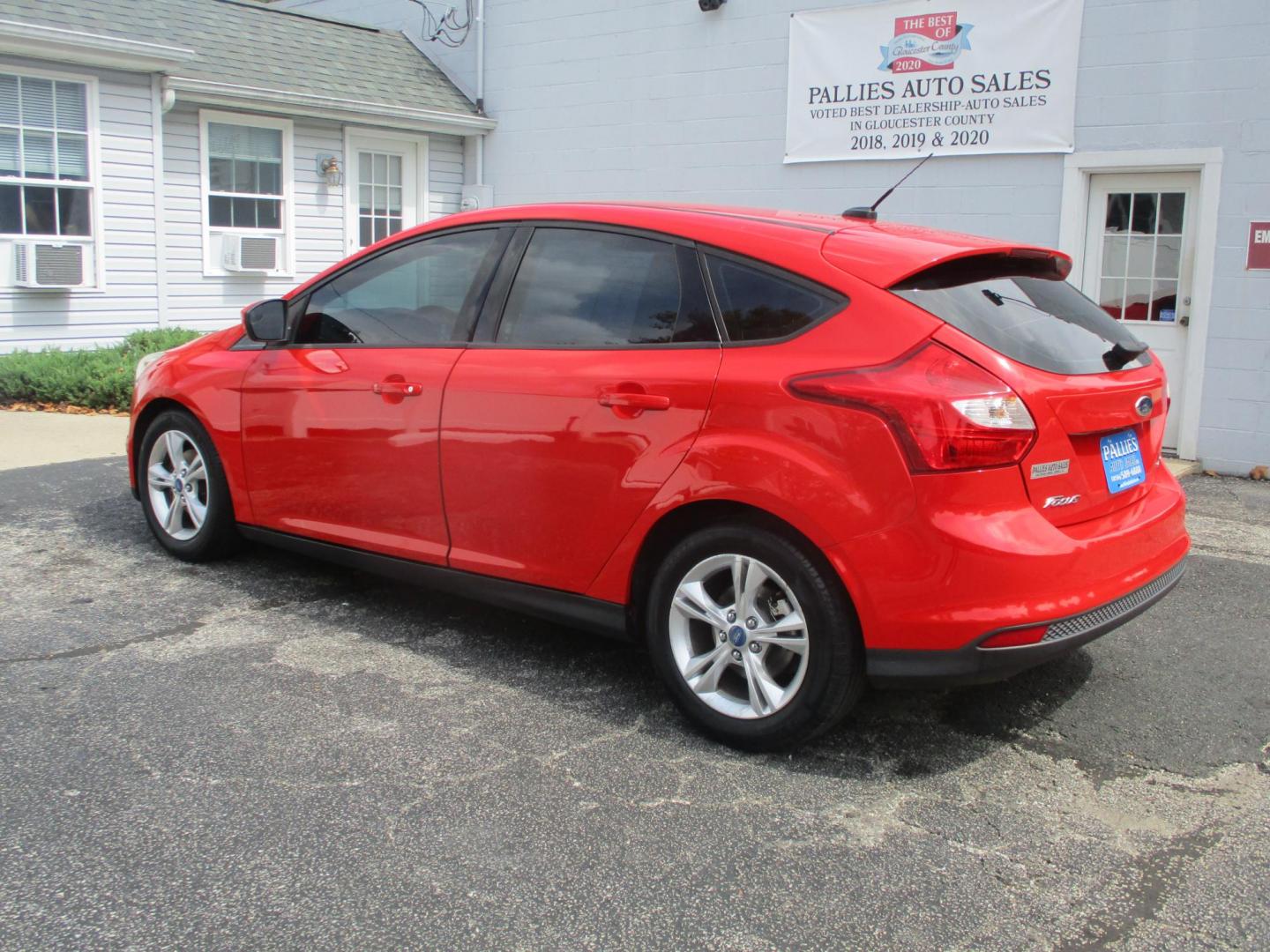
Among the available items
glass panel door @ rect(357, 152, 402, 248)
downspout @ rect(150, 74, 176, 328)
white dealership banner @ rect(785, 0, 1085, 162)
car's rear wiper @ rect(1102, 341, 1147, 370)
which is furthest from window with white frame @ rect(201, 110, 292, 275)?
car's rear wiper @ rect(1102, 341, 1147, 370)

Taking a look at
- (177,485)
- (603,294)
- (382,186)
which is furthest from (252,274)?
(603,294)

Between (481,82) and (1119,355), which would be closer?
(1119,355)

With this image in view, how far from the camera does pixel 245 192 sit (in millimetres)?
13047

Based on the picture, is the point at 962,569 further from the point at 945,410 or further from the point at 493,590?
the point at 493,590

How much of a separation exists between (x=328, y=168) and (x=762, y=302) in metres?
11.1

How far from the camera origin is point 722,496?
3484 millimetres

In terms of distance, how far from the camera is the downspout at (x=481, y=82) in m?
14.2

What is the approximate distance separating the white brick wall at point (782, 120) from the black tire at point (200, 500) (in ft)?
23.8

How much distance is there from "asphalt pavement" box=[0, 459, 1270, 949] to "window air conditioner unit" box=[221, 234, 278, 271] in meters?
8.68

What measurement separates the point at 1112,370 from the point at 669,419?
1.34 metres

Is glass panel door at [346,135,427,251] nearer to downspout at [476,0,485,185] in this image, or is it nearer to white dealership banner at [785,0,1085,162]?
downspout at [476,0,485,185]

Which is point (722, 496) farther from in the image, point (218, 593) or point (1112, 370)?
point (218, 593)

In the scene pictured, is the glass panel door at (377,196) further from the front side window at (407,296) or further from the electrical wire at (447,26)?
the front side window at (407,296)

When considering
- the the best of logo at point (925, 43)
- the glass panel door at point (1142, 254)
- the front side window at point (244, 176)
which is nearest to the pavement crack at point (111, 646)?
the glass panel door at point (1142, 254)
